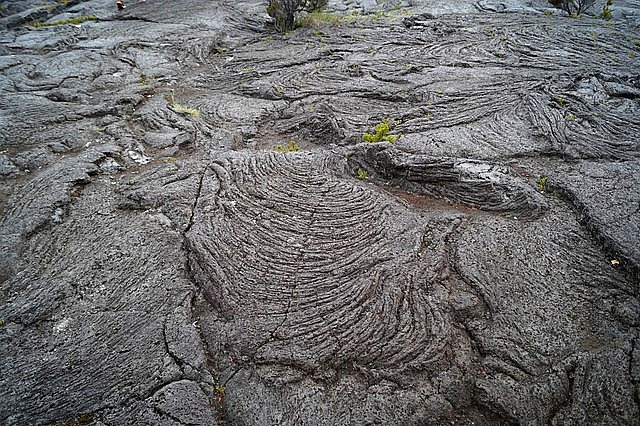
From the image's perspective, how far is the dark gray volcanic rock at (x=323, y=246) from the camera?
12.8ft

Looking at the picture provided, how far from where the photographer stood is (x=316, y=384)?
397 centimetres

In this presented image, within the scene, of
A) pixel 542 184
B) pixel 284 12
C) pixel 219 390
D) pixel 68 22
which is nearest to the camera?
pixel 219 390

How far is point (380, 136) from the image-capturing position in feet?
24.4

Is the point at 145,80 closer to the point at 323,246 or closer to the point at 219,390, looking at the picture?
the point at 323,246

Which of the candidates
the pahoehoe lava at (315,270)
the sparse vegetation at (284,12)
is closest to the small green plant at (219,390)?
the pahoehoe lava at (315,270)

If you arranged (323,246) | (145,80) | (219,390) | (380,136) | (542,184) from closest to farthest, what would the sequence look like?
(219,390) → (323,246) → (542,184) → (380,136) → (145,80)

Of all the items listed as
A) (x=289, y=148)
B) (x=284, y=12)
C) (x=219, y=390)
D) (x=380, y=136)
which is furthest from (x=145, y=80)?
(x=219, y=390)

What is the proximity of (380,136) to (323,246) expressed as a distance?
9.81ft

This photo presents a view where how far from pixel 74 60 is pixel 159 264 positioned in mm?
8569

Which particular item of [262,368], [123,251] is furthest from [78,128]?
[262,368]

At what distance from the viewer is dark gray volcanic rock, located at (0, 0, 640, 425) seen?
12.8 feet

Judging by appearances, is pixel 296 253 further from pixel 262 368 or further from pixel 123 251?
pixel 123 251

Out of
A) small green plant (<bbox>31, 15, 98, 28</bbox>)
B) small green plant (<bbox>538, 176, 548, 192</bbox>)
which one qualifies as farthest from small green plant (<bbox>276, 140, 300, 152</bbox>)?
small green plant (<bbox>31, 15, 98, 28</bbox>)

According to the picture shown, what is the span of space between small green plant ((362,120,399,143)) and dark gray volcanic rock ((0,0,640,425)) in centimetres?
22
